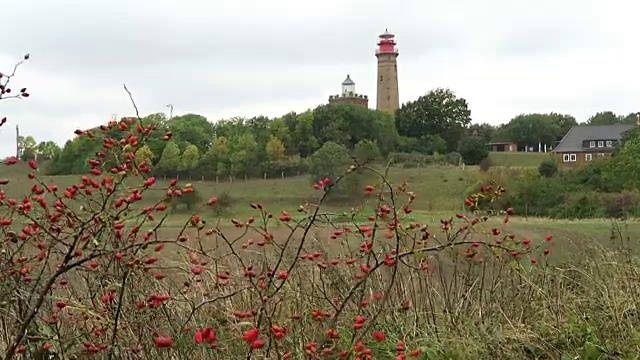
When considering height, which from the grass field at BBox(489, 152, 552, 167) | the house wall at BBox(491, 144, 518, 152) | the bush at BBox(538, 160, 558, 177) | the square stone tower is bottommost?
the bush at BBox(538, 160, 558, 177)

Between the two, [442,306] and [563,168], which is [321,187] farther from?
[563,168]

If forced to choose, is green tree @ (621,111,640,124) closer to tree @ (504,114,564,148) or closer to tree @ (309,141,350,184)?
tree @ (504,114,564,148)

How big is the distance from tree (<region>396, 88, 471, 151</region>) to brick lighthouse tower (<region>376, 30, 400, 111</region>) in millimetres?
14280

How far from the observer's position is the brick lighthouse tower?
77.4m

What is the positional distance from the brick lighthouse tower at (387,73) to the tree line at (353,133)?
10732 millimetres

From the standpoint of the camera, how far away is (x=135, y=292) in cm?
408

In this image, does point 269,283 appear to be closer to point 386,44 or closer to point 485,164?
point 485,164

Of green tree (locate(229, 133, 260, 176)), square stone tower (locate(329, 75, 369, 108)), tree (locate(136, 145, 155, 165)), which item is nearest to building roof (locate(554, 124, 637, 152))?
square stone tower (locate(329, 75, 369, 108))

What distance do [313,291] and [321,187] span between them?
1229 mm

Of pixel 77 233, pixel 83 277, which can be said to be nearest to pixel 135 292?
pixel 83 277

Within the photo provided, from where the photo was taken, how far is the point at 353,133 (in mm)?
51688

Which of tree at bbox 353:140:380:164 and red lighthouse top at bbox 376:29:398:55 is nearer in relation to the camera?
tree at bbox 353:140:380:164

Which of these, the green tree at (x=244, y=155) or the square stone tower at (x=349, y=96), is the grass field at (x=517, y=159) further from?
the square stone tower at (x=349, y=96)

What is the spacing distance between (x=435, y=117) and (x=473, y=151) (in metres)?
9.92
